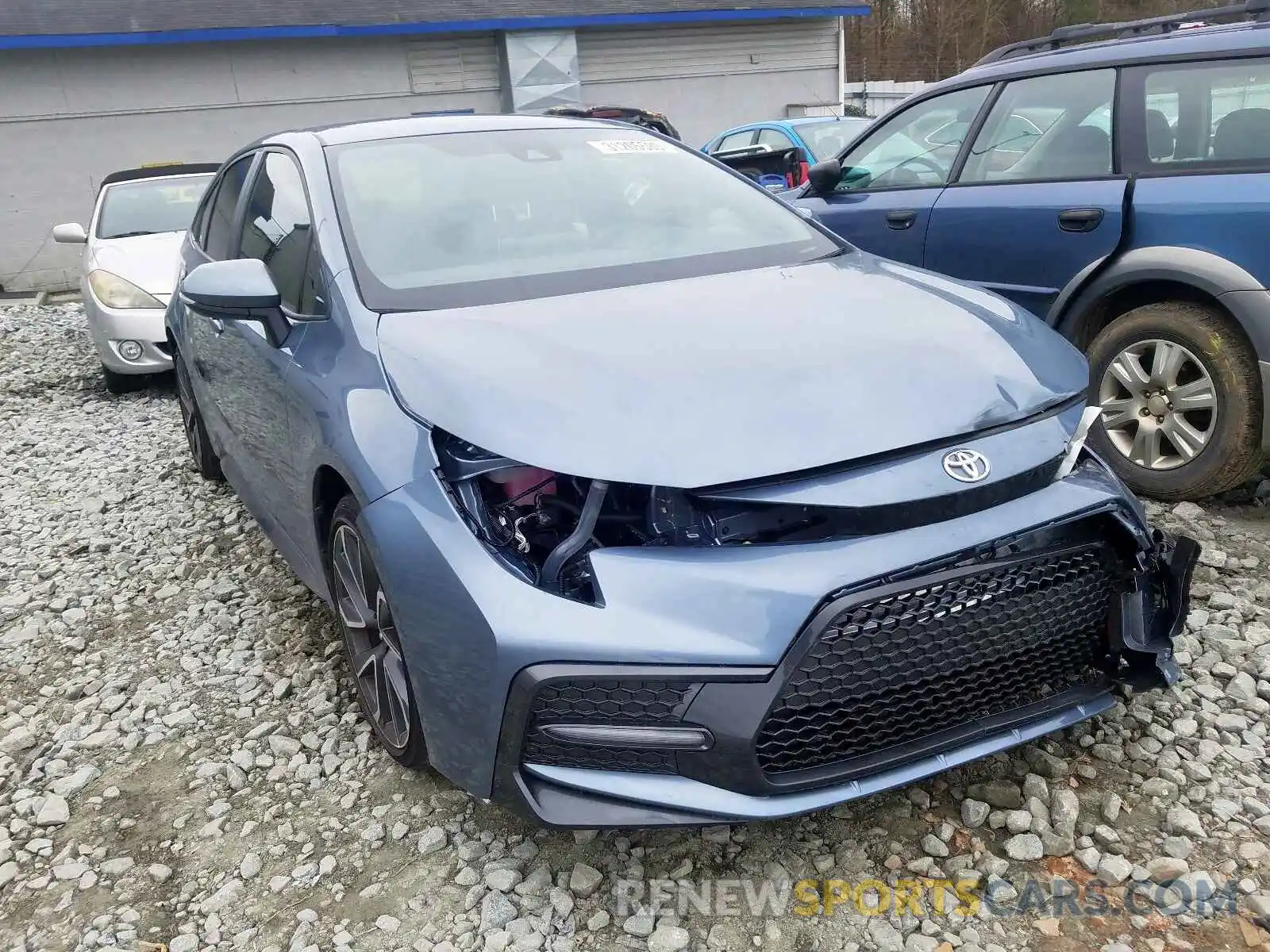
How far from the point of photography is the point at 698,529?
1908 millimetres

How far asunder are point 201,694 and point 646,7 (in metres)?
16.3

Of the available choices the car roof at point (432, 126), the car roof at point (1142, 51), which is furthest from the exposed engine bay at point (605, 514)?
the car roof at point (1142, 51)

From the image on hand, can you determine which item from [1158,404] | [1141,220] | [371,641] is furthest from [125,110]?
[1158,404]

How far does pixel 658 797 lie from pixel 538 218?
176 centimetres

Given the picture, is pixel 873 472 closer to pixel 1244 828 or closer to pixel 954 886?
pixel 954 886

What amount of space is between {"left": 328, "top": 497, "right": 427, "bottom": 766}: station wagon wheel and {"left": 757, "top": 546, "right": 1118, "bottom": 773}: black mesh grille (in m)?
0.87

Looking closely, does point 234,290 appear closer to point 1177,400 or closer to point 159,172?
point 1177,400

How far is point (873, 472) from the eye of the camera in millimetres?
1895

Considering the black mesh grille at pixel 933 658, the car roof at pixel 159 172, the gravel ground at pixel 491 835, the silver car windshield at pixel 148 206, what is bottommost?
the gravel ground at pixel 491 835

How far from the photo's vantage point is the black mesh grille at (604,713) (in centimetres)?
178

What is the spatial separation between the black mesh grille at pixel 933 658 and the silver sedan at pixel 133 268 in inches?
208

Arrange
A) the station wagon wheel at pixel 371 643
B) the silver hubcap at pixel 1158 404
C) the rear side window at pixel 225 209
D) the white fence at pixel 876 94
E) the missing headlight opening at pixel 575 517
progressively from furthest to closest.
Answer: the white fence at pixel 876 94 → the rear side window at pixel 225 209 → the silver hubcap at pixel 1158 404 → the station wagon wheel at pixel 371 643 → the missing headlight opening at pixel 575 517

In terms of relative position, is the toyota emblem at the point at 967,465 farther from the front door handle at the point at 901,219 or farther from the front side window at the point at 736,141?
the front side window at the point at 736,141

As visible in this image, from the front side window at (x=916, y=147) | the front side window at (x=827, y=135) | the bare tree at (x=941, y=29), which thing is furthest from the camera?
the bare tree at (x=941, y=29)
